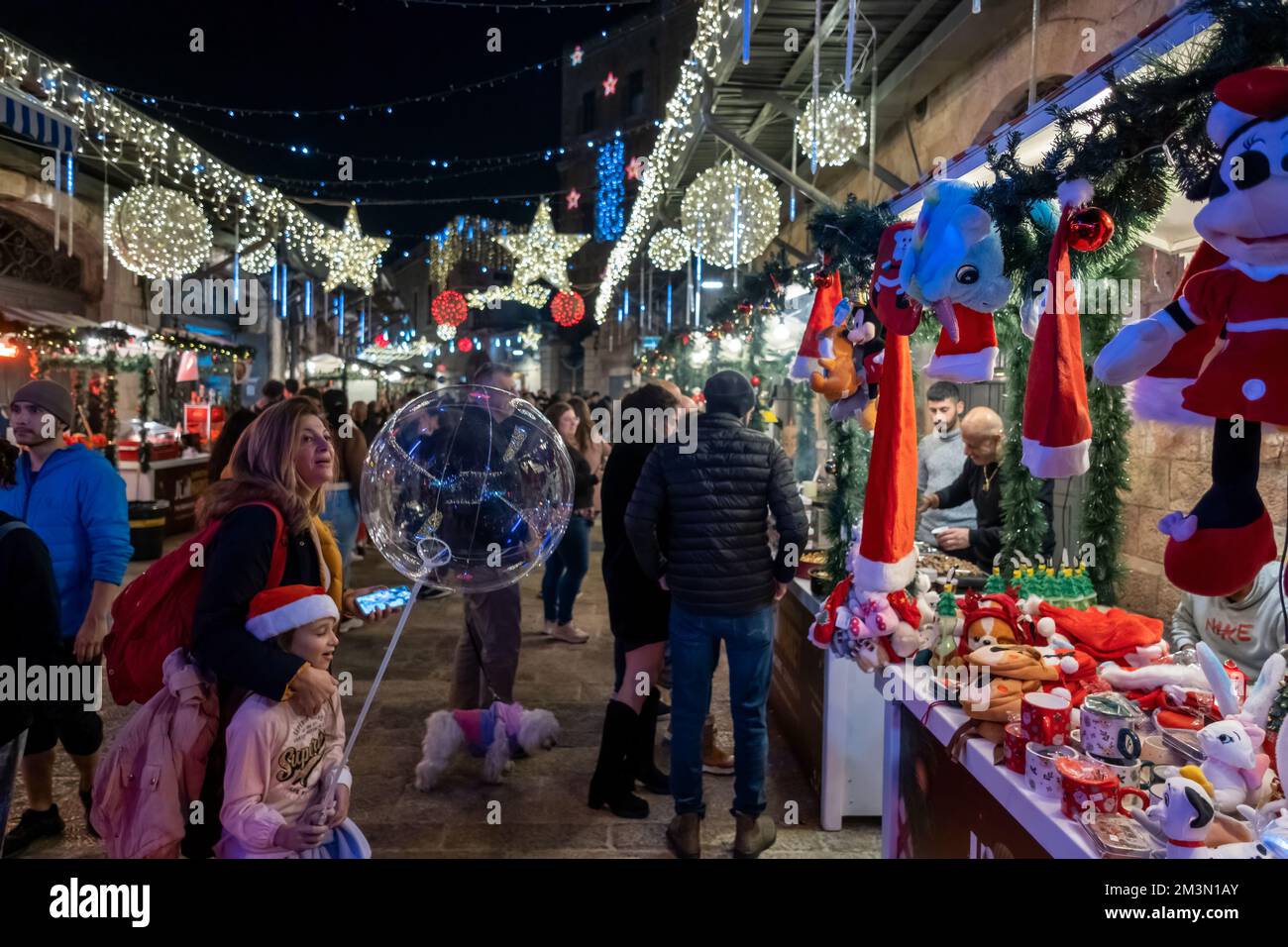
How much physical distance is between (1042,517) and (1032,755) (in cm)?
195

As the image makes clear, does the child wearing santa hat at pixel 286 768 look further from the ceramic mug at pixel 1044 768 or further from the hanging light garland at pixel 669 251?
the hanging light garland at pixel 669 251

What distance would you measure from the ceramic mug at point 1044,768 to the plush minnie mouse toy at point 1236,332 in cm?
61

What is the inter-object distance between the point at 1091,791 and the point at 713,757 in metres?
2.92

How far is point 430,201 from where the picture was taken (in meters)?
16.1

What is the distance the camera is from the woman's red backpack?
2.31 meters

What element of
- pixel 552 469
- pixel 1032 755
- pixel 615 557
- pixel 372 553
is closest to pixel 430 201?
pixel 372 553

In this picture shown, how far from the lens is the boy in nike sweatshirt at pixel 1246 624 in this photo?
292 cm

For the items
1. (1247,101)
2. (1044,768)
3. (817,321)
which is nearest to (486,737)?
(817,321)

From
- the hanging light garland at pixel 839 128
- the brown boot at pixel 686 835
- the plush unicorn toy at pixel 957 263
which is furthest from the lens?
the hanging light garland at pixel 839 128

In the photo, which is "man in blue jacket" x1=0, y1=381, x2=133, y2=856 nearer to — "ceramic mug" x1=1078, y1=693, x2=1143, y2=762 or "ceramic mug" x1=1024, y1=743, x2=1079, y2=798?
"ceramic mug" x1=1024, y1=743, x2=1079, y2=798

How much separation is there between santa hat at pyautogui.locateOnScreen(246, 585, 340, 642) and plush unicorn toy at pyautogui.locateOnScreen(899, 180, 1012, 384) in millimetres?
1945

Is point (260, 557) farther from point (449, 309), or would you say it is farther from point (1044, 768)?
point (449, 309)

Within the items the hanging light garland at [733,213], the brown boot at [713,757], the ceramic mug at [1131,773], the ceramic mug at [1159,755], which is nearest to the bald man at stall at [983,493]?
the brown boot at [713,757]
